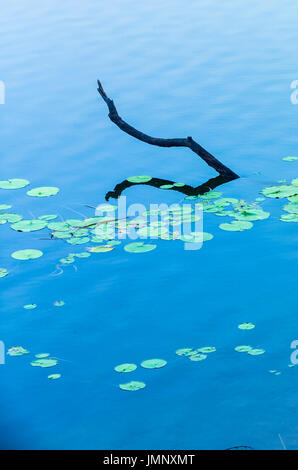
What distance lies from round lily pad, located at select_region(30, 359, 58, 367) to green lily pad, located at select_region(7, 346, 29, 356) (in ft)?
0.41

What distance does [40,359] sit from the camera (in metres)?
4.47

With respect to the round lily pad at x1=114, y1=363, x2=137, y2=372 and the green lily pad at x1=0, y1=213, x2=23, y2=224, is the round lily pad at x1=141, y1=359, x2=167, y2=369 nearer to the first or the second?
the round lily pad at x1=114, y1=363, x2=137, y2=372

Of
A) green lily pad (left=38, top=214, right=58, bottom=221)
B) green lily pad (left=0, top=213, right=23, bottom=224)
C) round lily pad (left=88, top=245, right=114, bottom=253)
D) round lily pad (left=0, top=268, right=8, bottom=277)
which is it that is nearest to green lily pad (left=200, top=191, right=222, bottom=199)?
round lily pad (left=88, top=245, right=114, bottom=253)

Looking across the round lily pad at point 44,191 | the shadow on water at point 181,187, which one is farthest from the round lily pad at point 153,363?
the round lily pad at point 44,191

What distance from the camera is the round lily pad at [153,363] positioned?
14.1 ft

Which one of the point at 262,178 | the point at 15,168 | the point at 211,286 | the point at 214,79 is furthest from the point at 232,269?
the point at 214,79

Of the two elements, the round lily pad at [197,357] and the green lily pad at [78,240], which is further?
the green lily pad at [78,240]

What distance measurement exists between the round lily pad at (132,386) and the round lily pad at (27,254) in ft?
5.66

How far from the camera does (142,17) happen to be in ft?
41.3

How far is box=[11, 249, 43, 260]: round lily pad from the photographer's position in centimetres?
560

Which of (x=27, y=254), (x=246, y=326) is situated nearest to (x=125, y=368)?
(x=246, y=326)

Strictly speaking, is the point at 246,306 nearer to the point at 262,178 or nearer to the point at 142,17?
the point at 262,178

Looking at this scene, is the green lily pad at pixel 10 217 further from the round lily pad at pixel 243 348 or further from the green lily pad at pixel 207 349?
the round lily pad at pixel 243 348
